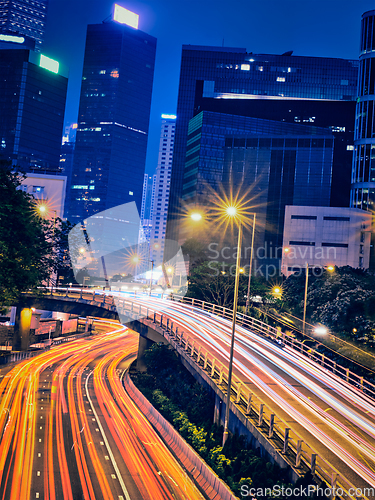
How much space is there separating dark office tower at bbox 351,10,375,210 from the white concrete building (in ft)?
61.3

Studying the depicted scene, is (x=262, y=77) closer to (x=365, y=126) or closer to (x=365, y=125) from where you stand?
(x=365, y=125)

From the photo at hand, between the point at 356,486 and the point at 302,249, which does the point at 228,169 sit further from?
the point at 356,486

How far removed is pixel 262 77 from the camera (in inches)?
6634

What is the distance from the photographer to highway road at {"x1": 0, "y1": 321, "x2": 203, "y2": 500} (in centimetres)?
2155

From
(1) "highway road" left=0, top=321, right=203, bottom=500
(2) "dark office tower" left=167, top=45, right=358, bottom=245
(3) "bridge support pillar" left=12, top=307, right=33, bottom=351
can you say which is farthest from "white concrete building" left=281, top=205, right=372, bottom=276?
(1) "highway road" left=0, top=321, right=203, bottom=500

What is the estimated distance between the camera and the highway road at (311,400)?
58.0 ft

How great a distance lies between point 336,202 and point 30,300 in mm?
108246

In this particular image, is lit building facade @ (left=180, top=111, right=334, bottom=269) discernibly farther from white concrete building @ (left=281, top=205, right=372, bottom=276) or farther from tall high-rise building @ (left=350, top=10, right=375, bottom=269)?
white concrete building @ (left=281, top=205, right=372, bottom=276)

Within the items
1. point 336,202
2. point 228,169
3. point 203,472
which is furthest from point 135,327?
point 336,202

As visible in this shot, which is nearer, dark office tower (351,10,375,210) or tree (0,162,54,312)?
tree (0,162,54,312)

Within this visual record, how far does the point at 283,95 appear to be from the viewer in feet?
554

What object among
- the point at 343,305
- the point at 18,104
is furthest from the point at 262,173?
the point at 18,104

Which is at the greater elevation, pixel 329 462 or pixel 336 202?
pixel 336 202

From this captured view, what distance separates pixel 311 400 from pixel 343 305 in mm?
23838
